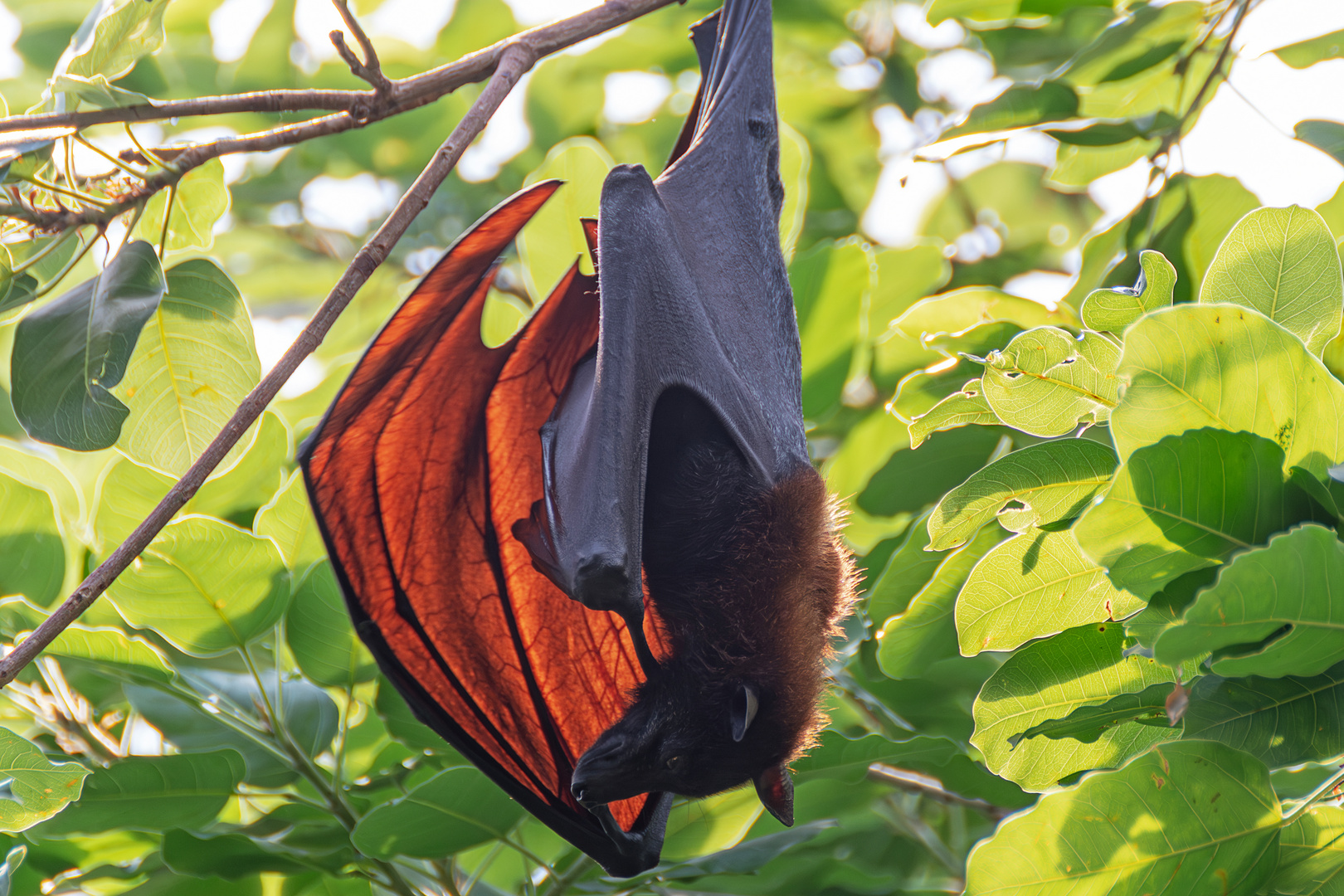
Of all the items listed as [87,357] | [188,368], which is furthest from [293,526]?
[87,357]

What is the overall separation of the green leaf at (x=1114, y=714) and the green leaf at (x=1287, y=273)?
650 mm

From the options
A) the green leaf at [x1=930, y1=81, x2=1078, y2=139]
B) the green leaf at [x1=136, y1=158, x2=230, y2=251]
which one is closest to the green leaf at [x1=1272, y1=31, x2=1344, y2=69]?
the green leaf at [x1=930, y1=81, x2=1078, y2=139]

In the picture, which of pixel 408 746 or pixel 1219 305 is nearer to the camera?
pixel 1219 305

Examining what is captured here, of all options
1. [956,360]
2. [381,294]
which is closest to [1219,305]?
[956,360]

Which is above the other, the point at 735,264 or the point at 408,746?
the point at 735,264

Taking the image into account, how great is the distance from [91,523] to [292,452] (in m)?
0.62

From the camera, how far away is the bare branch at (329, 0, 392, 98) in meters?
1.52

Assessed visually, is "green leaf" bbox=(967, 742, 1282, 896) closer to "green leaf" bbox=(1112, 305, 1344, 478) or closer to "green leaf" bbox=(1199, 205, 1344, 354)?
"green leaf" bbox=(1112, 305, 1344, 478)

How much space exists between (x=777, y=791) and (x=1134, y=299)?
134cm

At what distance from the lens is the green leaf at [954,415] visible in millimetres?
1836

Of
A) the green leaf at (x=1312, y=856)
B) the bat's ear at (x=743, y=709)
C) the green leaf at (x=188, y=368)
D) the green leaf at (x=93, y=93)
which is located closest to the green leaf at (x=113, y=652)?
the green leaf at (x=188, y=368)

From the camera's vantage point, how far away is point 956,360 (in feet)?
7.06

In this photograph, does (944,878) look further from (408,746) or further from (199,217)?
(199,217)

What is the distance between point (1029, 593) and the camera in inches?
69.6
